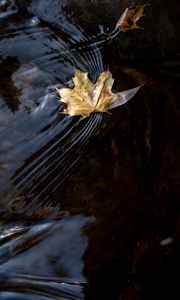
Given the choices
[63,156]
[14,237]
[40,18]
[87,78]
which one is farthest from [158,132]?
[40,18]

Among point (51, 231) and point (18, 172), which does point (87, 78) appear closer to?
point (18, 172)

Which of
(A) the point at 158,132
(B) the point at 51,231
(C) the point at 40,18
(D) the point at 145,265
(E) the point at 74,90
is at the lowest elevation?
(D) the point at 145,265

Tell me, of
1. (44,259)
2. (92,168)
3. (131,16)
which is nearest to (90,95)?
(92,168)

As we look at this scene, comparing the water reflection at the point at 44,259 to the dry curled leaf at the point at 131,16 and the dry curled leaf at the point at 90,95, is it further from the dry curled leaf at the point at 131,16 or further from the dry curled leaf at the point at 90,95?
the dry curled leaf at the point at 131,16

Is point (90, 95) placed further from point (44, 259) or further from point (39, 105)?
point (44, 259)

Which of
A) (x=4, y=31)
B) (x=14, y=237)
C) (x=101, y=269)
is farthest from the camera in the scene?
(x=4, y=31)
